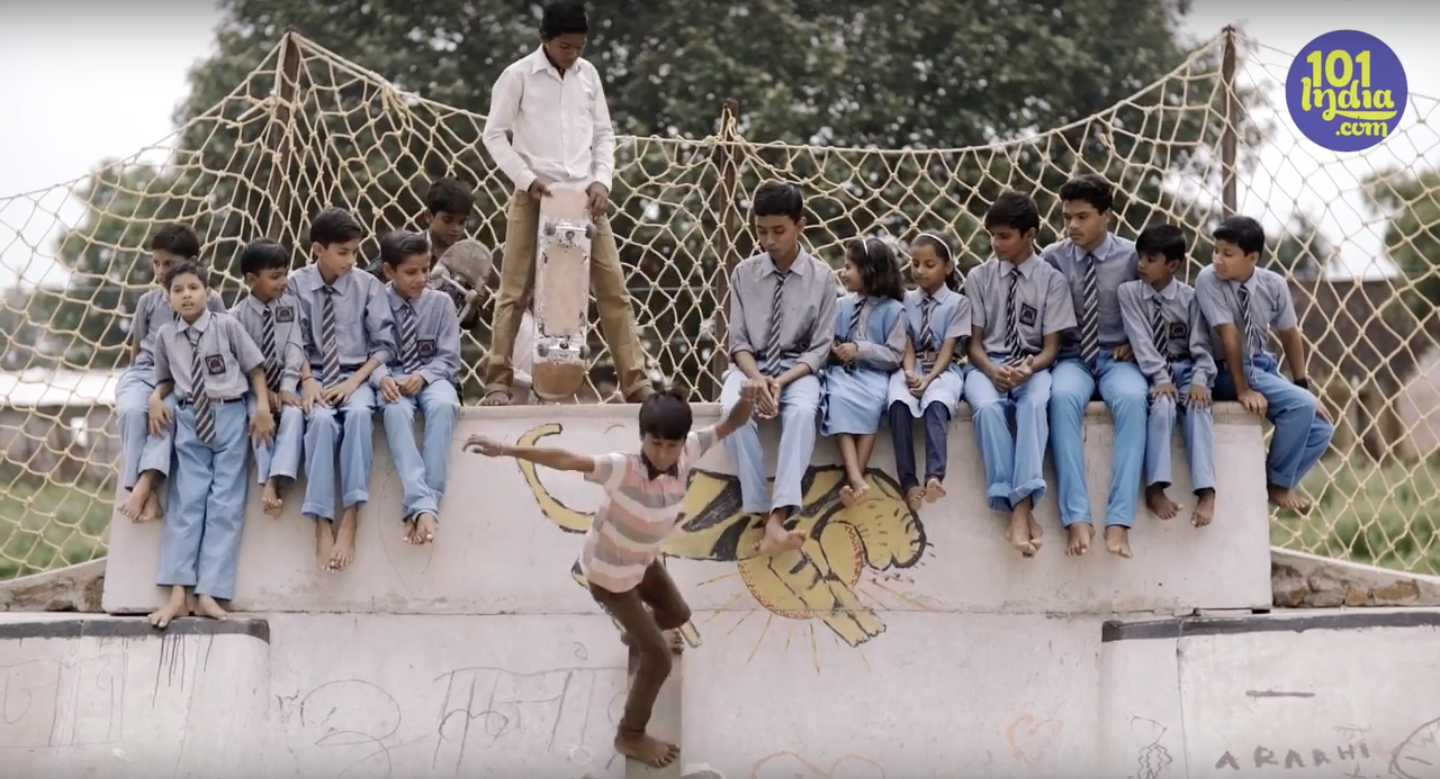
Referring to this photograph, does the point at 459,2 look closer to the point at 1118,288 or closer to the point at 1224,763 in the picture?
the point at 1118,288

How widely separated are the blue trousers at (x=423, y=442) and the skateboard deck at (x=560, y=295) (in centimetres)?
45

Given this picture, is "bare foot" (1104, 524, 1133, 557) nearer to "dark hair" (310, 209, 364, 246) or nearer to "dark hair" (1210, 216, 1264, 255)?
"dark hair" (1210, 216, 1264, 255)

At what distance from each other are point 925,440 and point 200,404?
2.78 m

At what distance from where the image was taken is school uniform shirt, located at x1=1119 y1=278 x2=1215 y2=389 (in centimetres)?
671

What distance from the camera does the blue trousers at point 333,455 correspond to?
670 cm

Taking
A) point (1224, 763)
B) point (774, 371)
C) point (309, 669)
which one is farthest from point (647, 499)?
point (1224, 763)

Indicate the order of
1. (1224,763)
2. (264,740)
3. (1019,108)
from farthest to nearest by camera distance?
(1019,108) < (264,740) < (1224,763)

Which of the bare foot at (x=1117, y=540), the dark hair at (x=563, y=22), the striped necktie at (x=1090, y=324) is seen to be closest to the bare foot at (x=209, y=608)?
the dark hair at (x=563, y=22)

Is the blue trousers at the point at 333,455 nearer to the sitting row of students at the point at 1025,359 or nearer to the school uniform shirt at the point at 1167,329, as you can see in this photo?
the sitting row of students at the point at 1025,359

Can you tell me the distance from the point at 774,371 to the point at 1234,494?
1.83 metres

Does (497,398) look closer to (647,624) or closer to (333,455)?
(333,455)

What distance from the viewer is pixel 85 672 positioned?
21.3ft

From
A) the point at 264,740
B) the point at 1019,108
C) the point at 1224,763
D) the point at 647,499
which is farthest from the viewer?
the point at 1019,108

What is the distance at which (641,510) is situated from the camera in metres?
5.59
